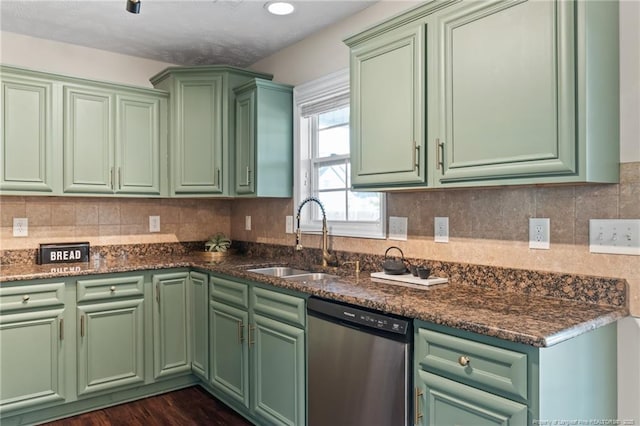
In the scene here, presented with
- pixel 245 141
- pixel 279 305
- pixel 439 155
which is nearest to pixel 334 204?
pixel 245 141

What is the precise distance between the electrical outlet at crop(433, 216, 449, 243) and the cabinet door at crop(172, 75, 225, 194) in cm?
173

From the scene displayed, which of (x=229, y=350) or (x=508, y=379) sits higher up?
(x=508, y=379)

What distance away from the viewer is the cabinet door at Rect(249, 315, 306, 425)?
7.40ft

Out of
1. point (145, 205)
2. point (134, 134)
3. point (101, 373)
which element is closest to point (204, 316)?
point (101, 373)

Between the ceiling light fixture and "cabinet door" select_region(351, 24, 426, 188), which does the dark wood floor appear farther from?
the ceiling light fixture

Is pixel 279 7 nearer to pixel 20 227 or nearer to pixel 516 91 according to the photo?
pixel 516 91

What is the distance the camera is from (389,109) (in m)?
2.18

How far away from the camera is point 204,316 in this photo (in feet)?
10.2

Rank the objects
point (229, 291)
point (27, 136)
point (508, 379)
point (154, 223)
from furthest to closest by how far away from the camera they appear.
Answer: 1. point (154, 223)
2. point (27, 136)
3. point (229, 291)
4. point (508, 379)

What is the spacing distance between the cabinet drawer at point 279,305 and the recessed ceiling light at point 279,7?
166 centimetres

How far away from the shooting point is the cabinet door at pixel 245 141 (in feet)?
10.7

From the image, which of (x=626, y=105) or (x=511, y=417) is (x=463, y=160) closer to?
(x=626, y=105)

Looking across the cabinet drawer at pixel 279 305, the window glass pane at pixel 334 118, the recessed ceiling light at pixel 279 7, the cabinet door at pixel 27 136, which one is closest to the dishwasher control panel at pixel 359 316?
the cabinet drawer at pixel 279 305

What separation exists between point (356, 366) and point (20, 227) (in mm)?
2601
